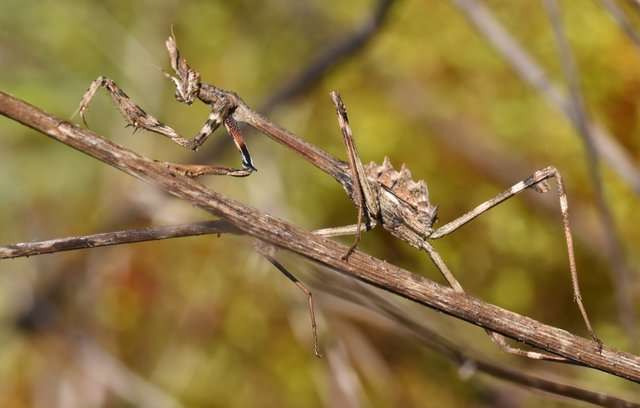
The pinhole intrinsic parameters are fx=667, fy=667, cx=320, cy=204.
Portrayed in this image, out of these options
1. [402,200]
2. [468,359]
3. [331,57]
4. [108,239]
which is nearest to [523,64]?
[331,57]

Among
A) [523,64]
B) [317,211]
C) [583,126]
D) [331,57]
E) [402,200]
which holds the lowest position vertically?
[402,200]

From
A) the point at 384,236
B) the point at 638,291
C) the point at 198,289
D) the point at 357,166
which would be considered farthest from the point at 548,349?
the point at 198,289

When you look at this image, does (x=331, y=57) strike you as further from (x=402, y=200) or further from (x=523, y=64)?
(x=402, y=200)

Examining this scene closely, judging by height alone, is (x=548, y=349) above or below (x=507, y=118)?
below

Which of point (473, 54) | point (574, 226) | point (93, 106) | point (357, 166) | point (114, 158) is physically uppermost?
point (473, 54)

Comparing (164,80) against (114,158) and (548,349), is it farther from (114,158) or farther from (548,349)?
(548,349)

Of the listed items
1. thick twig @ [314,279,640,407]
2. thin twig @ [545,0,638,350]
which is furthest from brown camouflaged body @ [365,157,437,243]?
thin twig @ [545,0,638,350]
